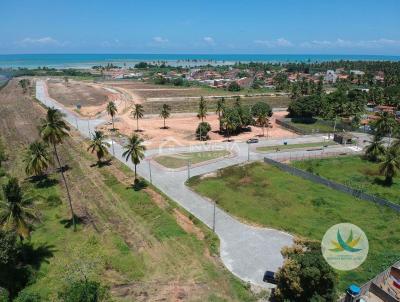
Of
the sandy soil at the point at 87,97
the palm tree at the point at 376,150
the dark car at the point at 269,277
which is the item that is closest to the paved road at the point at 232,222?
the dark car at the point at 269,277

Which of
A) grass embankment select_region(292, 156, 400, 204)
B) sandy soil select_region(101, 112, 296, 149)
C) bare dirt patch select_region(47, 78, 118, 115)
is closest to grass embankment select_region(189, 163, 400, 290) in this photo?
grass embankment select_region(292, 156, 400, 204)

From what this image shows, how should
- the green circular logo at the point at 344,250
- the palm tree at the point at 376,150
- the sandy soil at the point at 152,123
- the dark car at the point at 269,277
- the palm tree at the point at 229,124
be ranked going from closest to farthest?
the green circular logo at the point at 344,250 → the dark car at the point at 269,277 → the palm tree at the point at 376,150 → the palm tree at the point at 229,124 → the sandy soil at the point at 152,123

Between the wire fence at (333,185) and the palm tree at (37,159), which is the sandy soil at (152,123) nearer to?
the wire fence at (333,185)

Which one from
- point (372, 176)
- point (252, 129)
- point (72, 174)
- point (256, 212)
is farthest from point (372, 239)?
point (252, 129)

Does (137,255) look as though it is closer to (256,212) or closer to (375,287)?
(256,212)

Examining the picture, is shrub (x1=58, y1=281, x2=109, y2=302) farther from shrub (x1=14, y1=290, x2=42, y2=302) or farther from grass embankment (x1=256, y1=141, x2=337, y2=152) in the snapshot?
grass embankment (x1=256, y1=141, x2=337, y2=152)

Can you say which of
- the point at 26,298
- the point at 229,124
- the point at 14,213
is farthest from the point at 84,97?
the point at 26,298

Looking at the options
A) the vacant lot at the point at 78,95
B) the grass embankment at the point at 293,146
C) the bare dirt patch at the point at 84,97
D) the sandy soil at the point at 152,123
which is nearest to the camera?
the grass embankment at the point at 293,146
